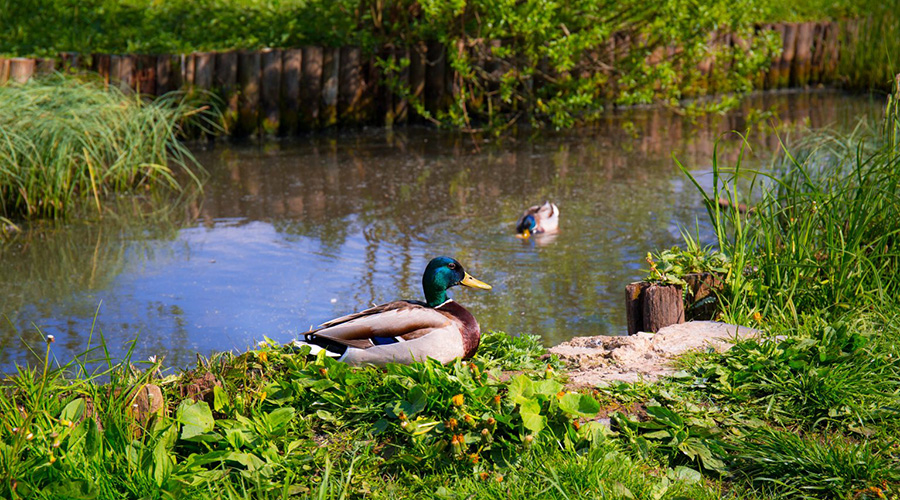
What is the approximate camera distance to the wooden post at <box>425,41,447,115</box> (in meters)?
11.1

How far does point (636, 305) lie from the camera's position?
4484 millimetres

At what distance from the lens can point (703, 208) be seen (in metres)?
7.84

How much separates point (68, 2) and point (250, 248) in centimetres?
771

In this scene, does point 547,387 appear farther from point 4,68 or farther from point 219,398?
point 4,68

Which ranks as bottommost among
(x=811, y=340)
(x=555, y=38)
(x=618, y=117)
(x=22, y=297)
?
(x=22, y=297)

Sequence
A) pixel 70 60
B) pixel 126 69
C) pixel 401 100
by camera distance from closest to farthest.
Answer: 1. pixel 70 60
2. pixel 126 69
3. pixel 401 100

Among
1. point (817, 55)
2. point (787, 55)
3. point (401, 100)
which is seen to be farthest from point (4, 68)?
point (817, 55)

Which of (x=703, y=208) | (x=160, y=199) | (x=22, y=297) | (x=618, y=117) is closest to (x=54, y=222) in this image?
(x=160, y=199)

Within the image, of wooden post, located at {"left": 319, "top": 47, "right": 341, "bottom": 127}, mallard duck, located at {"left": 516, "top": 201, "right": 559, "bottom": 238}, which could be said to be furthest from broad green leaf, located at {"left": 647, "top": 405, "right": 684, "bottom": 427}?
wooden post, located at {"left": 319, "top": 47, "right": 341, "bottom": 127}

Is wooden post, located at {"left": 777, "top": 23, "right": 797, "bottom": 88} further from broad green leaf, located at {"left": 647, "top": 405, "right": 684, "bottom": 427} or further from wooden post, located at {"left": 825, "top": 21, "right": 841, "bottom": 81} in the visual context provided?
broad green leaf, located at {"left": 647, "top": 405, "right": 684, "bottom": 427}

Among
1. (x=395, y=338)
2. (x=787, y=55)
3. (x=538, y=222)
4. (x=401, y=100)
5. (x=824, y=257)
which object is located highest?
(x=787, y=55)

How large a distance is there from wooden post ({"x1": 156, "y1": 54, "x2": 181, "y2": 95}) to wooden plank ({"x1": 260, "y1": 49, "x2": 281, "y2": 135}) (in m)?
0.94

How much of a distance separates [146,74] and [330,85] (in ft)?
6.62

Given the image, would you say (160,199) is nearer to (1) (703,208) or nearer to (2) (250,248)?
(2) (250,248)
